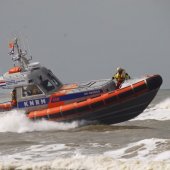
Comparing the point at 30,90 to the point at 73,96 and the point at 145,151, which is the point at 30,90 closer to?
the point at 73,96

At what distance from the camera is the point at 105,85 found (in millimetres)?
13969

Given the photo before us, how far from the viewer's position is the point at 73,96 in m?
14.0

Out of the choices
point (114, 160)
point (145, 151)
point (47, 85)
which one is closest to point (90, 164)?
point (114, 160)

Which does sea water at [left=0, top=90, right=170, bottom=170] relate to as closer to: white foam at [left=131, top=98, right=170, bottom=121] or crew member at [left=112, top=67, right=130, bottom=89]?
crew member at [left=112, top=67, right=130, bottom=89]

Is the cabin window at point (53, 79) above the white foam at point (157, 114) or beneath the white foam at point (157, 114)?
above

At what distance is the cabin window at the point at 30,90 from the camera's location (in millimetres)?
14398

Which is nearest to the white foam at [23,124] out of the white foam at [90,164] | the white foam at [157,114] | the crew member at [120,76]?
the crew member at [120,76]

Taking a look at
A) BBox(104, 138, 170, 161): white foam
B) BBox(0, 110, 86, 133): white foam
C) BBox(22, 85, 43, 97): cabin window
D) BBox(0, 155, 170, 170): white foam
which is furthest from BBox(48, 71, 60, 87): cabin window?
BBox(0, 155, 170, 170): white foam

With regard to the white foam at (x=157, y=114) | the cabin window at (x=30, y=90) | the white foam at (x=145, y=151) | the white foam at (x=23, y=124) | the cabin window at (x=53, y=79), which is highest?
the cabin window at (x=53, y=79)

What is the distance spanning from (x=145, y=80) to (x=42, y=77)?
3323 millimetres

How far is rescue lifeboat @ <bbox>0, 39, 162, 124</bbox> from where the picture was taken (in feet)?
43.7

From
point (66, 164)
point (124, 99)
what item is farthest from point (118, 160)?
point (124, 99)

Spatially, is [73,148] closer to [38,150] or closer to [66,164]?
[38,150]

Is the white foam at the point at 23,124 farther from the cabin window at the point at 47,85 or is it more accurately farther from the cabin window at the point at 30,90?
the cabin window at the point at 47,85
